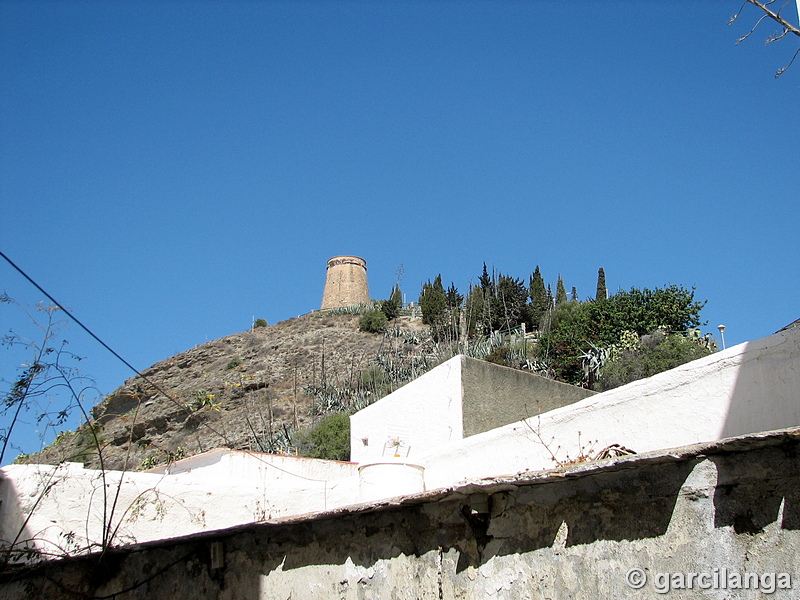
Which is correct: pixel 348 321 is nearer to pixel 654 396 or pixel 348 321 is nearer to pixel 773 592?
pixel 654 396

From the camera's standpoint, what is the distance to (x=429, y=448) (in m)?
10.9

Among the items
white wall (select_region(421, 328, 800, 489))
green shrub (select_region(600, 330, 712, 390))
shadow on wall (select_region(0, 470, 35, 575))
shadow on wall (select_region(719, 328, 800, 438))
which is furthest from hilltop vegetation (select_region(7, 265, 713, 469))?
shadow on wall (select_region(719, 328, 800, 438))

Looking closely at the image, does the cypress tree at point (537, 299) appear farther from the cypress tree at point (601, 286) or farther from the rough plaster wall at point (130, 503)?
the rough plaster wall at point (130, 503)

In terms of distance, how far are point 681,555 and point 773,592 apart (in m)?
0.50

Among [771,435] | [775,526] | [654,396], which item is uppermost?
[654,396]

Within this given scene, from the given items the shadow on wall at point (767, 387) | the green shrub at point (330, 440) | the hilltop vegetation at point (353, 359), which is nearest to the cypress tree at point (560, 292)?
the hilltop vegetation at point (353, 359)

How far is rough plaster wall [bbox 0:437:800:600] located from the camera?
3785 mm

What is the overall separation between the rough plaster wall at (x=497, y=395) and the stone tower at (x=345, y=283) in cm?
4781

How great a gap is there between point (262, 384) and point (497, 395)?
3123 cm

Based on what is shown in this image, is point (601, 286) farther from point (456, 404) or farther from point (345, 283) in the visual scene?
point (456, 404)

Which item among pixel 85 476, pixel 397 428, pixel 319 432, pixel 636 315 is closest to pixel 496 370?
pixel 397 428

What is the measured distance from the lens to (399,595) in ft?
17.2

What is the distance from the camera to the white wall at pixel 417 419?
1051cm

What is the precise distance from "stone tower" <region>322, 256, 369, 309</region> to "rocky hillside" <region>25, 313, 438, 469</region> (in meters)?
3.75
